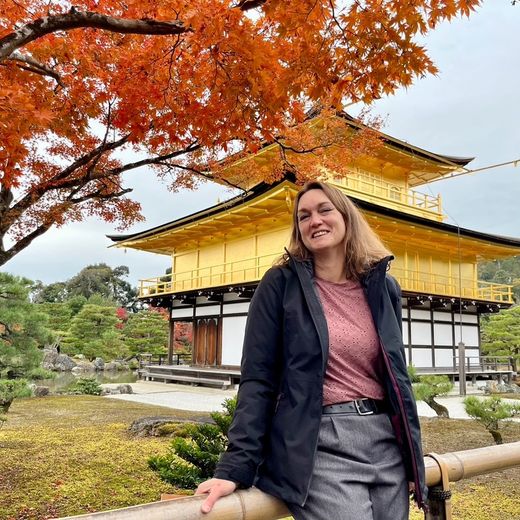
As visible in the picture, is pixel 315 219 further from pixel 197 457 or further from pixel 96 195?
pixel 96 195

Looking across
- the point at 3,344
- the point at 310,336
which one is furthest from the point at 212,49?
the point at 3,344

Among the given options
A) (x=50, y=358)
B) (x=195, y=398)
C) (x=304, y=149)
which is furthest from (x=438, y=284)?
(x=50, y=358)

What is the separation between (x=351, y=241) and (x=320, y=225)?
12 cm

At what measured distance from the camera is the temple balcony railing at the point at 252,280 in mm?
15016

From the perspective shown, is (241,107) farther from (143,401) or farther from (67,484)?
(143,401)

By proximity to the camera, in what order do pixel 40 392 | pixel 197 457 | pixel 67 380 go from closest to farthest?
pixel 197 457
pixel 40 392
pixel 67 380

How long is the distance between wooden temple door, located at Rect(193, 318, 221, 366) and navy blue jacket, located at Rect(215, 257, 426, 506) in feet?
48.9

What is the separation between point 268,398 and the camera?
1361mm

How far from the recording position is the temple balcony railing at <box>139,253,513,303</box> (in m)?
15.0

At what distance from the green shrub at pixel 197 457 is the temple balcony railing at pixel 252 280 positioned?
10.1 meters

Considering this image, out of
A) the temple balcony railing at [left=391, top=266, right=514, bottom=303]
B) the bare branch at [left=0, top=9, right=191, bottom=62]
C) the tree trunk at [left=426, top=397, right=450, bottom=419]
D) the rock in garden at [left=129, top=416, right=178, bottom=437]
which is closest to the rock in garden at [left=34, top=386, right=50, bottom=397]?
the rock in garden at [left=129, top=416, right=178, bottom=437]

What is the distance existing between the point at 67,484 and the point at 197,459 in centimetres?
189

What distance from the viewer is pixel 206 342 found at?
16922mm

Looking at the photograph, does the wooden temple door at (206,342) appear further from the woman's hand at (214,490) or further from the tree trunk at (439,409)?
the woman's hand at (214,490)
